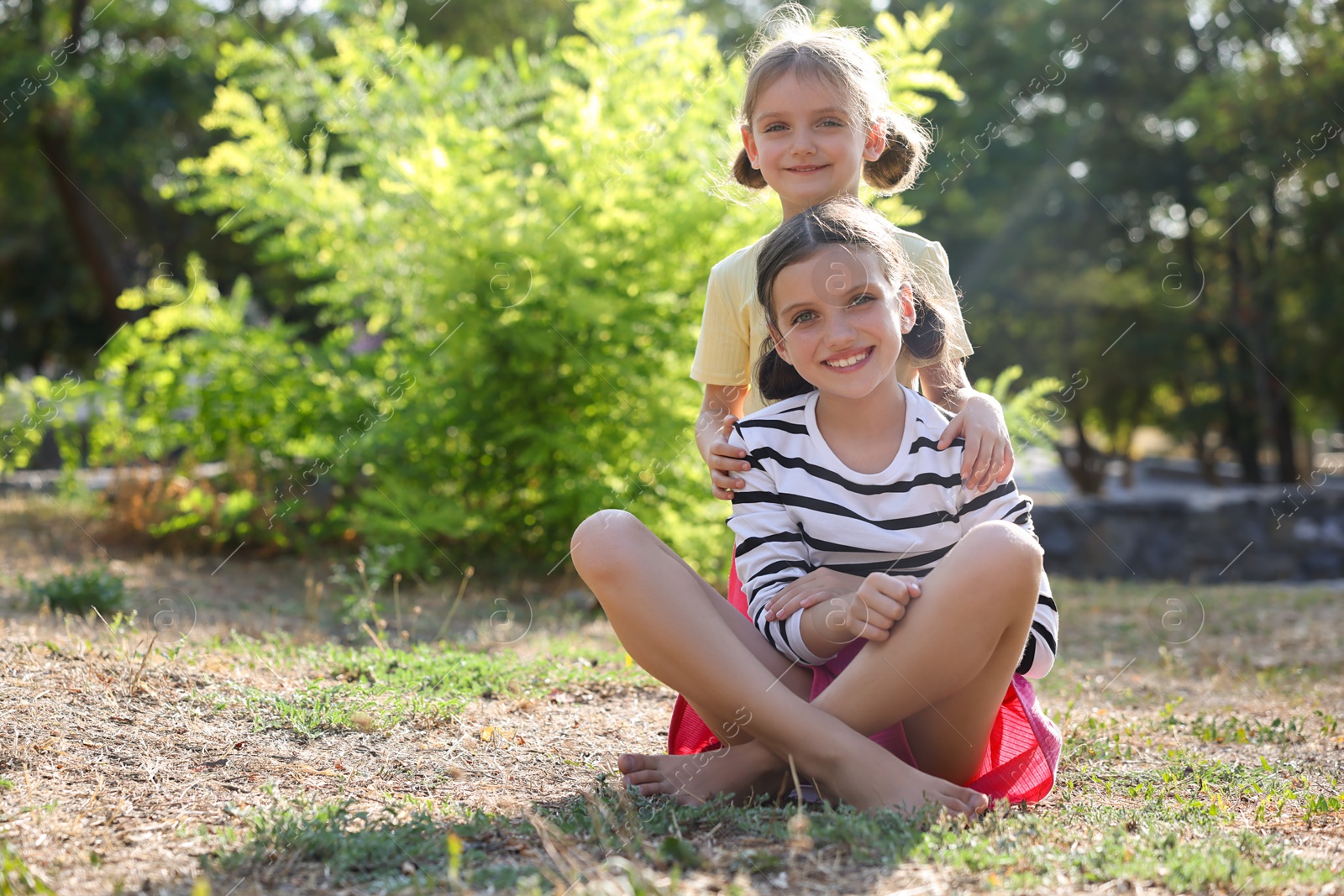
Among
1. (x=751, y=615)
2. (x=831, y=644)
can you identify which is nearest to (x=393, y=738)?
(x=751, y=615)

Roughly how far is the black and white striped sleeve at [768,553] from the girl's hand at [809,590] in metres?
0.02

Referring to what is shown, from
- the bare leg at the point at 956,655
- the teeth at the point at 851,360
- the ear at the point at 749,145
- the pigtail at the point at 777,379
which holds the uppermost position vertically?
the ear at the point at 749,145

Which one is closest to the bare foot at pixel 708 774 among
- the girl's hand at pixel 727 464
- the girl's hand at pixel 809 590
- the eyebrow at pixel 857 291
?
the girl's hand at pixel 809 590

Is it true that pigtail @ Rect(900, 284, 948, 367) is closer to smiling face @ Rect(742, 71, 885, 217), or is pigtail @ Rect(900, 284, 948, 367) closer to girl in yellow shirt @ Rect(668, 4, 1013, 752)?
girl in yellow shirt @ Rect(668, 4, 1013, 752)

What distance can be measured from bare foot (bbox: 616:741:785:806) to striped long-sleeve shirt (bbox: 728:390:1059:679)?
22cm

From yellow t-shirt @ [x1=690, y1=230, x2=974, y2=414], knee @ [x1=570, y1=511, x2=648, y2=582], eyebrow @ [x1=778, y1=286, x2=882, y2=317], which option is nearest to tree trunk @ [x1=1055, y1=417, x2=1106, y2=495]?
yellow t-shirt @ [x1=690, y1=230, x2=974, y2=414]

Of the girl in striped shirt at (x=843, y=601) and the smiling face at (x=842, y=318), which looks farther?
the smiling face at (x=842, y=318)

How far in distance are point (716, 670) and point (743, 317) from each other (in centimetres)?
107

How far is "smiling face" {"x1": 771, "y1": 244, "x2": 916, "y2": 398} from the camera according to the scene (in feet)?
7.41

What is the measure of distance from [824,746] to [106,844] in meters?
1.33

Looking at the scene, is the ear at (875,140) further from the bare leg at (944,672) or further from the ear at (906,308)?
the bare leg at (944,672)

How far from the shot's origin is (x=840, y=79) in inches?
105

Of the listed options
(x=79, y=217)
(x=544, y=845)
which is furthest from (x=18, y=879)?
(x=79, y=217)

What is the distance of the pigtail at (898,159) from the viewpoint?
2947mm
